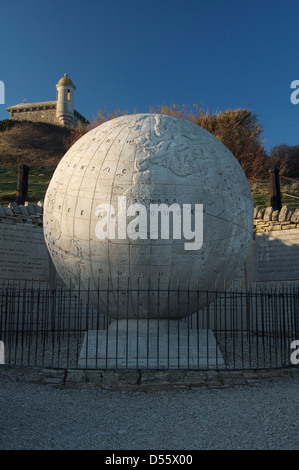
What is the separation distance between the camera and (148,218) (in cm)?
759

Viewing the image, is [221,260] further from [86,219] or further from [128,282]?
[86,219]

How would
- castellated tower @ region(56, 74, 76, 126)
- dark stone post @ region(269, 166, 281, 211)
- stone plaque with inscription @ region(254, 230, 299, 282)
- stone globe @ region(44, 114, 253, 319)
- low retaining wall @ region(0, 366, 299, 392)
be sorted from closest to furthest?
low retaining wall @ region(0, 366, 299, 392)
stone globe @ region(44, 114, 253, 319)
stone plaque with inscription @ region(254, 230, 299, 282)
dark stone post @ region(269, 166, 281, 211)
castellated tower @ region(56, 74, 76, 126)

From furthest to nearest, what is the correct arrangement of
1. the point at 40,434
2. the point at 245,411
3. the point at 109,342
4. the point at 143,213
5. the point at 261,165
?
1. the point at 261,165
2. the point at 109,342
3. the point at 143,213
4. the point at 245,411
5. the point at 40,434

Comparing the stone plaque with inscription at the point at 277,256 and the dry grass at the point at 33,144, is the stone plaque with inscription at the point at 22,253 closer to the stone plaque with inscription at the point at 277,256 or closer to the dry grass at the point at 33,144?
the stone plaque with inscription at the point at 277,256

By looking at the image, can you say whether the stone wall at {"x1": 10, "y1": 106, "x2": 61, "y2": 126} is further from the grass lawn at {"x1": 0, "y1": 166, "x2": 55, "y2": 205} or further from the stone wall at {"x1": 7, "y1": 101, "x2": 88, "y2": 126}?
the grass lawn at {"x1": 0, "y1": 166, "x2": 55, "y2": 205}

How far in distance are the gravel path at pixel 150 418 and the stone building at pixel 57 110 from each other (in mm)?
49743

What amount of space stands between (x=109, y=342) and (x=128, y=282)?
1266 millimetres

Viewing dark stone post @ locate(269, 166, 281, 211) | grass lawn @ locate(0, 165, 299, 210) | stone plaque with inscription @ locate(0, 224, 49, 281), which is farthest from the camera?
grass lawn @ locate(0, 165, 299, 210)

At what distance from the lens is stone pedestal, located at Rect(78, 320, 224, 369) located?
302 inches

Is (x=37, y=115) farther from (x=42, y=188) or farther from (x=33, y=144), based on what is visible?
(x=42, y=188)

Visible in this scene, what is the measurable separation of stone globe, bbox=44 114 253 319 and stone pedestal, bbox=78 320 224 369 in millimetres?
293

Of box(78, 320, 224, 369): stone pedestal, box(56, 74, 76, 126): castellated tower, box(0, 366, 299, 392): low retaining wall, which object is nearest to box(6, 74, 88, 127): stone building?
box(56, 74, 76, 126): castellated tower

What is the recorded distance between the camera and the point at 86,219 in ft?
25.7
